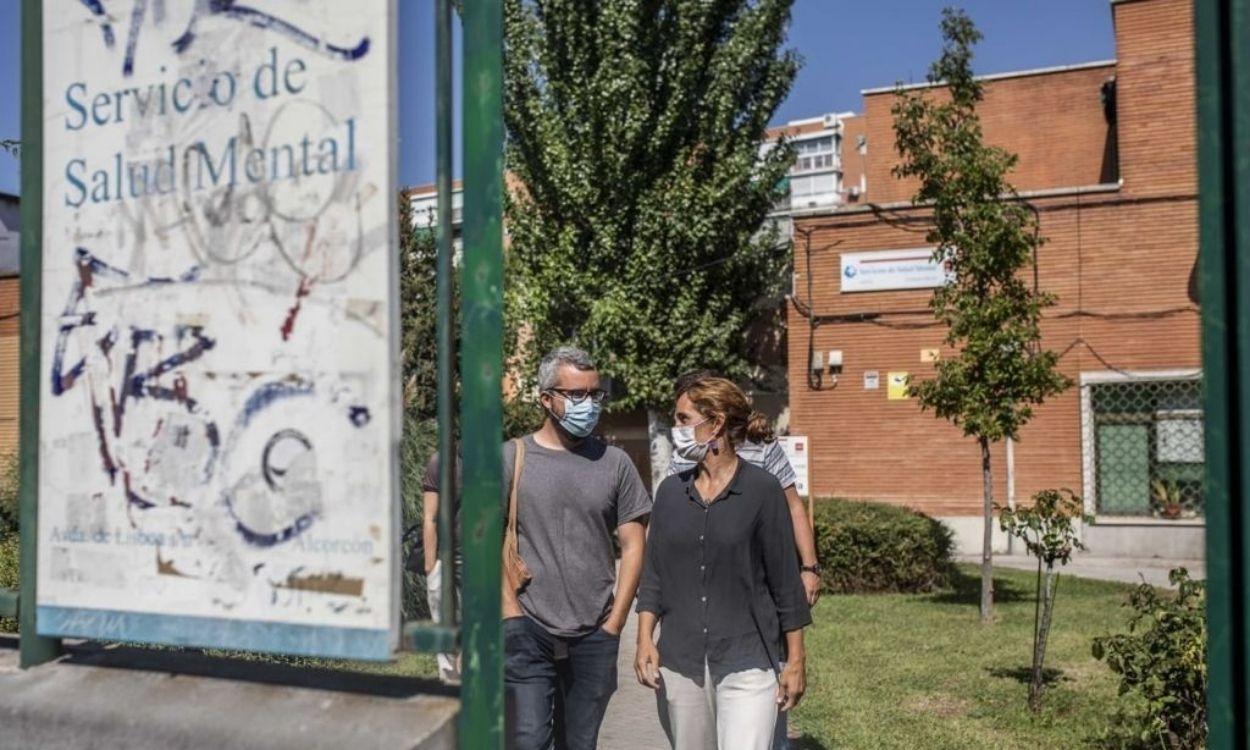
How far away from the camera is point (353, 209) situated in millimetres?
2266

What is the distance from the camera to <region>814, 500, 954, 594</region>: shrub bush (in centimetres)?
1516

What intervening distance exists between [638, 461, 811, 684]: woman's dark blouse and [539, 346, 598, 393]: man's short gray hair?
0.72m

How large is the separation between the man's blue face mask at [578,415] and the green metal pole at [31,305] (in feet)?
8.16

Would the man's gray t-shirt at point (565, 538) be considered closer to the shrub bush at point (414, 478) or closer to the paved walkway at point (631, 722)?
the paved walkway at point (631, 722)

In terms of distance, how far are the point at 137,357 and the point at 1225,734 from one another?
2.08 meters

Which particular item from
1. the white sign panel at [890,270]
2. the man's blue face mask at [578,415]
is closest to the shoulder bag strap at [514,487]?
the man's blue face mask at [578,415]

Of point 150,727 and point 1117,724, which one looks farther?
point 1117,724

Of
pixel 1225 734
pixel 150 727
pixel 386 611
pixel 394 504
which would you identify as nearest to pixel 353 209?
pixel 394 504

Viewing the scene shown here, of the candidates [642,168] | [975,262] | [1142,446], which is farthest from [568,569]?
[642,168]

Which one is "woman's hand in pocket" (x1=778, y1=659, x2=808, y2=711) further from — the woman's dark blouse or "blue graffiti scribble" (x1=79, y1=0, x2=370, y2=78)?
"blue graffiti scribble" (x1=79, y1=0, x2=370, y2=78)

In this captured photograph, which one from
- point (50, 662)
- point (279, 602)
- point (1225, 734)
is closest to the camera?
point (1225, 734)

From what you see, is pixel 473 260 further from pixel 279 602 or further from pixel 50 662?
pixel 50 662

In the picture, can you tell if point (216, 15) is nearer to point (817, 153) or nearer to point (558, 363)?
point (558, 363)

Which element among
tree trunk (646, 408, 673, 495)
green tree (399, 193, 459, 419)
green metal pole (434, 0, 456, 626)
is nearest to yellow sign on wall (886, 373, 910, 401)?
tree trunk (646, 408, 673, 495)
